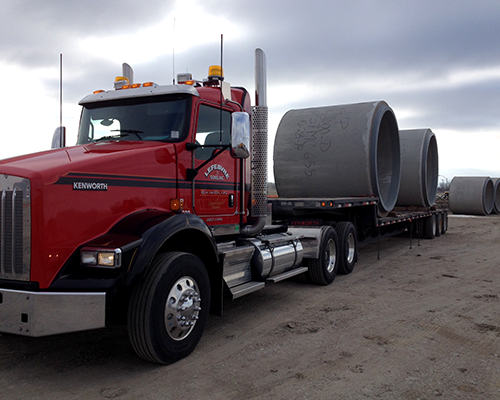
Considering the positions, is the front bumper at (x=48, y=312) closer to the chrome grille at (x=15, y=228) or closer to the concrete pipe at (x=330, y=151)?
the chrome grille at (x=15, y=228)

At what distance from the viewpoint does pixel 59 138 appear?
5664 millimetres

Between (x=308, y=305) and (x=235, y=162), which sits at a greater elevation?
(x=235, y=162)

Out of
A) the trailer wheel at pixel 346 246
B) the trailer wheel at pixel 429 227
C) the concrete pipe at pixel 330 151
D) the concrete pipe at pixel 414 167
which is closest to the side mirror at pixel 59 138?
the trailer wheel at pixel 346 246

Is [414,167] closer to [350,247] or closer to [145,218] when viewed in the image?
[350,247]

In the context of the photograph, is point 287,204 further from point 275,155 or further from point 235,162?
point 235,162

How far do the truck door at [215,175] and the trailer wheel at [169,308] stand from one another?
2.96 feet

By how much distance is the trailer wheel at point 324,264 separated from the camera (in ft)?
24.7

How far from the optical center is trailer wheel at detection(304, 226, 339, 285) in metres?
7.52

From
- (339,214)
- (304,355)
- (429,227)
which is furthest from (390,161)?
(304,355)

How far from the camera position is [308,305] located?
20.7 ft

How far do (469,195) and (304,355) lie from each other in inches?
959

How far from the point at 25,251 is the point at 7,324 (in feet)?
1.85

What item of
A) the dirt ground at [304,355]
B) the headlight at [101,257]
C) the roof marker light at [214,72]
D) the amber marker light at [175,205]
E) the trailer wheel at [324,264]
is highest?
the roof marker light at [214,72]

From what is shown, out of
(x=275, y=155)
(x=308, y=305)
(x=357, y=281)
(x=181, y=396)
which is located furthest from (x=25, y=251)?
(x=275, y=155)
